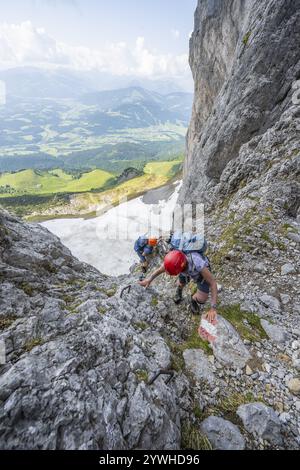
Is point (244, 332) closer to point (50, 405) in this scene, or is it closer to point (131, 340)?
point (131, 340)

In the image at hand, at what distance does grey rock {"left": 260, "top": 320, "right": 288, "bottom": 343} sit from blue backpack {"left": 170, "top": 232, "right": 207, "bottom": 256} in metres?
3.55

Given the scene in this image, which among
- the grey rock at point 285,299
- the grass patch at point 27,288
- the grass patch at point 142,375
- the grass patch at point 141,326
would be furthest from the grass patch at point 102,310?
the grey rock at point 285,299

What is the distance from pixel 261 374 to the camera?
710cm

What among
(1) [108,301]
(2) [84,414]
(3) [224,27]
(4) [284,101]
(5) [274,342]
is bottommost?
(5) [274,342]

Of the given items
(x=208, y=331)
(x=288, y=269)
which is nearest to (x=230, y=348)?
(x=208, y=331)

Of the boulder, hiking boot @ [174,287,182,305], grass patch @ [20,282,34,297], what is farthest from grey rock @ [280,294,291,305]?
grass patch @ [20,282,34,297]

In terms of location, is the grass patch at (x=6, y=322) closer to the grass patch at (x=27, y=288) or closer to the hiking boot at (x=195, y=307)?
the grass patch at (x=27, y=288)

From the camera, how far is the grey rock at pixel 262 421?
18.4 ft

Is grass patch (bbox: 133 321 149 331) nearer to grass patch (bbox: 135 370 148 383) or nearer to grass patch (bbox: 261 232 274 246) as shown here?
grass patch (bbox: 135 370 148 383)

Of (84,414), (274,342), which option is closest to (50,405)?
(84,414)

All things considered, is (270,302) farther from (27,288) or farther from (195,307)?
(27,288)

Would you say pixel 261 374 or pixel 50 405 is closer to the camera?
pixel 50 405

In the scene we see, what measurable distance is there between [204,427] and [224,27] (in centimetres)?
5662
